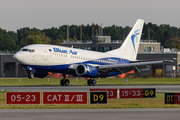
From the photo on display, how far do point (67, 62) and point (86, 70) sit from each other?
9.86 ft

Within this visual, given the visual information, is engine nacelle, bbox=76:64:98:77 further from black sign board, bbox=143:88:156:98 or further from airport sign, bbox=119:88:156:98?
black sign board, bbox=143:88:156:98

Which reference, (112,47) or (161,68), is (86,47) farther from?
(161,68)

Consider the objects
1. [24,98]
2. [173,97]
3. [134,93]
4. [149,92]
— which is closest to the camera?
[24,98]

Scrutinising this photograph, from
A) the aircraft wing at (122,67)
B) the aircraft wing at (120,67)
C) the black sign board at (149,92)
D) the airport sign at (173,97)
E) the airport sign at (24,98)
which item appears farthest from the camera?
the aircraft wing at (122,67)

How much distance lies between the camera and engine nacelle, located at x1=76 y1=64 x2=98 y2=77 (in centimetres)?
4823

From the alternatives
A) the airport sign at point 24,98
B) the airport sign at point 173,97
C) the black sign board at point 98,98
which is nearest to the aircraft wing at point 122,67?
the airport sign at point 173,97

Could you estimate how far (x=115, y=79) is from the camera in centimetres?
6169

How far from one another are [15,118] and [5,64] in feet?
313

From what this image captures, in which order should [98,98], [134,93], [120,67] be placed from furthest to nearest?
[120,67] < [134,93] < [98,98]

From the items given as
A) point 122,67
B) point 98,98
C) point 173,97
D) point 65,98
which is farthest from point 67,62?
point 173,97

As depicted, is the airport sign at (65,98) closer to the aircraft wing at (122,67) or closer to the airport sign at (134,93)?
the airport sign at (134,93)

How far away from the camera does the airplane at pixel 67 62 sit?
45.8 m

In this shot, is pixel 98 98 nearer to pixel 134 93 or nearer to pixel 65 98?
pixel 65 98

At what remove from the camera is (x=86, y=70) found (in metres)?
48.2
